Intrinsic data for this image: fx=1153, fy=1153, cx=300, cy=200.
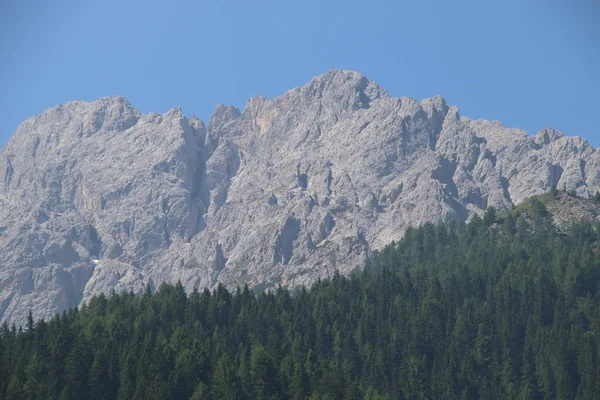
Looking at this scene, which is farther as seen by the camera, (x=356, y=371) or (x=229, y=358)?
(x=356, y=371)

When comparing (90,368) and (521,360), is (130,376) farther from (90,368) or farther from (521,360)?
(521,360)

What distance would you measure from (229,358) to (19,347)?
103 feet

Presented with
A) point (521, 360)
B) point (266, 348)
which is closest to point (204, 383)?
point (266, 348)

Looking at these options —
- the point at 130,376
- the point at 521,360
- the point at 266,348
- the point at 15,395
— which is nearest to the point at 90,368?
the point at 130,376

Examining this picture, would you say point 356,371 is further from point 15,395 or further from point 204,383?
point 15,395

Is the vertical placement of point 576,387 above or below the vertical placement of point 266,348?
below

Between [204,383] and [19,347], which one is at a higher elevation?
[19,347]

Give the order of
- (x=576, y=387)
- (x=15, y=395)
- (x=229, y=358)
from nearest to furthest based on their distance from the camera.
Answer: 1. (x=15, y=395)
2. (x=229, y=358)
3. (x=576, y=387)

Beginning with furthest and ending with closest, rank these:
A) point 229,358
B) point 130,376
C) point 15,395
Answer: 1. point 229,358
2. point 130,376
3. point 15,395

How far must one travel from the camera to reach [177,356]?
167125 millimetres

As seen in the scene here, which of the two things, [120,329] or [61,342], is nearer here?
[61,342]

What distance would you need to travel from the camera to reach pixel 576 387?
7210 inches

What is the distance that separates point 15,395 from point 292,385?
38862mm

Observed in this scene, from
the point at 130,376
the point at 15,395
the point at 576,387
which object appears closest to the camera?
the point at 15,395
